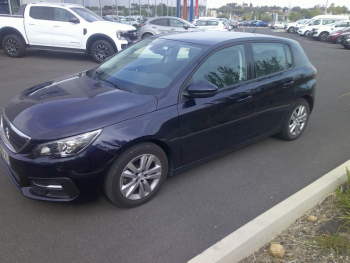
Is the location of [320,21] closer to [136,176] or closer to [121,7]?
[121,7]

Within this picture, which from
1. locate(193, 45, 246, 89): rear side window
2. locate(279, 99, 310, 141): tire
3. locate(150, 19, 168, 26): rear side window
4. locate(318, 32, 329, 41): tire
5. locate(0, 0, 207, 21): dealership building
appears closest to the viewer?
locate(193, 45, 246, 89): rear side window

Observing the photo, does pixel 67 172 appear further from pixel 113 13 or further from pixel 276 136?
pixel 113 13

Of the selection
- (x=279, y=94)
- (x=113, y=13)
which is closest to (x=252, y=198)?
(x=279, y=94)

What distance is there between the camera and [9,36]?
11.1 m

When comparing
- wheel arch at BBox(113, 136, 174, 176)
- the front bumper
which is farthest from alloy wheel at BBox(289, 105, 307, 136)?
the front bumper

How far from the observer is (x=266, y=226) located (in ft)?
8.84

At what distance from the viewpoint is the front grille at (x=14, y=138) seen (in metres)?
2.75

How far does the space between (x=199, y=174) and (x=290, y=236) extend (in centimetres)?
139

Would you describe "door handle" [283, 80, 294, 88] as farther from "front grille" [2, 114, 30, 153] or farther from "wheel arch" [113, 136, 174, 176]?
"front grille" [2, 114, 30, 153]

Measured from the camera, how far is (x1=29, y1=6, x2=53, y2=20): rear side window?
10906 mm

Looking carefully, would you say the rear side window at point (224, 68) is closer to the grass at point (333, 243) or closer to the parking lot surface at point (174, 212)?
the parking lot surface at point (174, 212)

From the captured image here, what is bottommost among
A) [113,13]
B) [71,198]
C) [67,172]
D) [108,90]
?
[71,198]

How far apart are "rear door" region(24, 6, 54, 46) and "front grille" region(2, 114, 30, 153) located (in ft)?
29.9

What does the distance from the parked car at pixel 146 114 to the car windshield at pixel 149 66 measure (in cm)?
2
